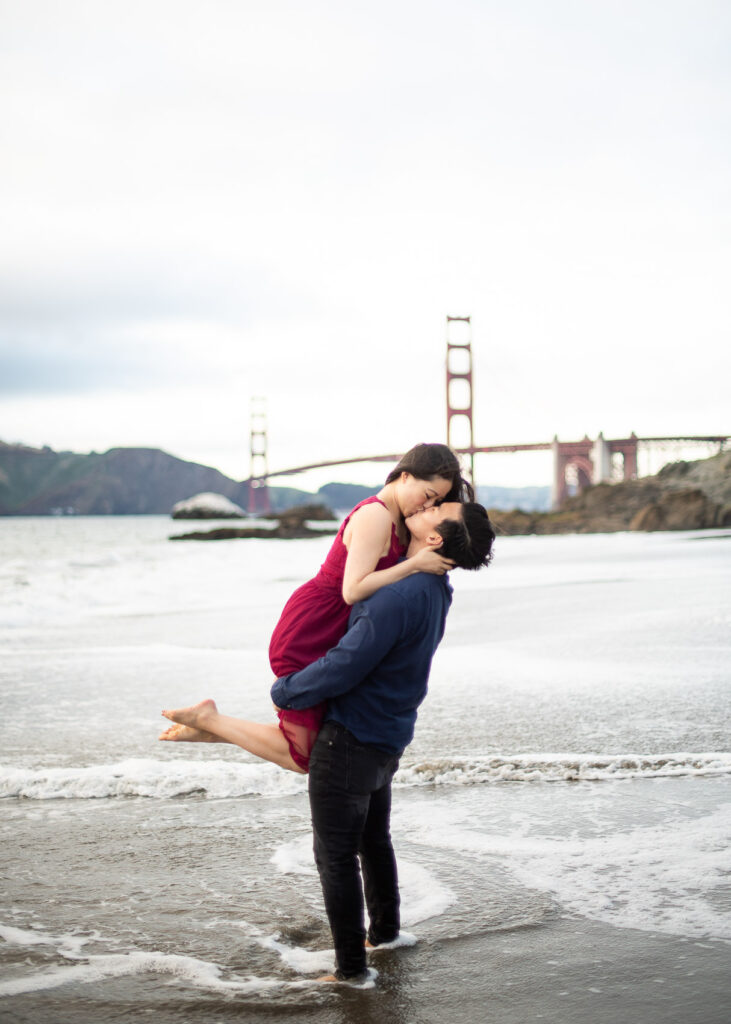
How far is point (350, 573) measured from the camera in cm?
181

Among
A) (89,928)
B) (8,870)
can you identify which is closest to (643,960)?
(89,928)

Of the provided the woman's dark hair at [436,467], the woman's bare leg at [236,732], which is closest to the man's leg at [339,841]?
the woman's bare leg at [236,732]

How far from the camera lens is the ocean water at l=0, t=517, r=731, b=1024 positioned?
69.6 inches

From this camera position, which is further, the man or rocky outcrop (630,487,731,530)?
rocky outcrop (630,487,731,530)

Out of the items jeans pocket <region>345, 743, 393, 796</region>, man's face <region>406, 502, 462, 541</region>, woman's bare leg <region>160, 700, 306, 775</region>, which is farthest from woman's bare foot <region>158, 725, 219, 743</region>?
man's face <region>406, 502, 462, 541</region>

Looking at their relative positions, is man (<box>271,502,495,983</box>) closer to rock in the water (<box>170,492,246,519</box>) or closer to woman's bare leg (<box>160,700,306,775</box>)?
woman's bare leg (<box>160,700,306,775</box>)

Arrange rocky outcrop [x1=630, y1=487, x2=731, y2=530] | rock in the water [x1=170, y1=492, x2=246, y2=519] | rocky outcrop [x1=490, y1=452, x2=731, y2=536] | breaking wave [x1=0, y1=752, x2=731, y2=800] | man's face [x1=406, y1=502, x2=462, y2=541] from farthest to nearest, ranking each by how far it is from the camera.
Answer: rock in the water [x1=170, y1=492, x2=246, y2=519]
rocky outcrop [x1=490, y1=452, x2=731, y2=536]
rocky outcrop [x1=630, y1=487, x2=731, y2=530]
breaking wave [x1=0, y1=752, x2=731, y2=800]
man's face [x1=406, y1=502, x2=462, y2=541]

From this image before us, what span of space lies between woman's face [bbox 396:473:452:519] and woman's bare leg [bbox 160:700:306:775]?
0.50 metres

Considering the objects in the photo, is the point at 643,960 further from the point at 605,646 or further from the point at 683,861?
the point at 605,646

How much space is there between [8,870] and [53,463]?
376 ft

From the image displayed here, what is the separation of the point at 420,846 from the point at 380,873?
54 cm

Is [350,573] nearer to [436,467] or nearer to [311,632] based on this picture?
[311,632]

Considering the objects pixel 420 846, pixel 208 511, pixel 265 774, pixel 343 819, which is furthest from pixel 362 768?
pixel 208 511

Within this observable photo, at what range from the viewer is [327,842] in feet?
6.05
